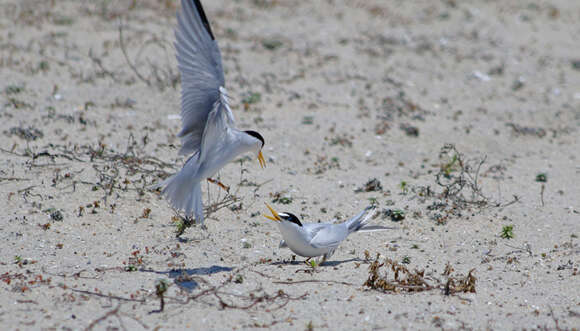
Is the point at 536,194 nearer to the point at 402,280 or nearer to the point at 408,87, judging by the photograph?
the point at 402,280

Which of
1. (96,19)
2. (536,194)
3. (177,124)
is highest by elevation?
(96,19)

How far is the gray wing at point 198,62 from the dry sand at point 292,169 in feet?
3.87

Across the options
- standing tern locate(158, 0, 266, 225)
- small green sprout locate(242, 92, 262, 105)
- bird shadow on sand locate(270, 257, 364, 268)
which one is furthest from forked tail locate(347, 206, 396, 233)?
small green sprout locate(242, 92, 262, 105)

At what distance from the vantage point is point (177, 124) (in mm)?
7684

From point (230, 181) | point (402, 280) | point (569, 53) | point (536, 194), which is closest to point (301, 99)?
point (230, 181)

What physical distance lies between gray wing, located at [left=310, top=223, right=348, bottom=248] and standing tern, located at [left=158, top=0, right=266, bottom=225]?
82cm

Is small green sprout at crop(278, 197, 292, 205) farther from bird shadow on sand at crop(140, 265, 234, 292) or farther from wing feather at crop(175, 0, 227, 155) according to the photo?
wing feather at crop(175, 0, 227, 155)

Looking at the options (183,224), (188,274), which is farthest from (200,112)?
(188,274)

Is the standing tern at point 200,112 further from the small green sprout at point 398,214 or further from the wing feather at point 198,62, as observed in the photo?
the small green sprout at point 398,214

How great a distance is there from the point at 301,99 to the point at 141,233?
14.4 feet

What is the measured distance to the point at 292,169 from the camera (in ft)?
22.7

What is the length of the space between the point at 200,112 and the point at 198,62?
1.23ft

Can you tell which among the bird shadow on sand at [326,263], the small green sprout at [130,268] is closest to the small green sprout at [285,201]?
the bird shadow on sand at [326,263]

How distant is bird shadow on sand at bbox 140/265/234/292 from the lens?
417cm
